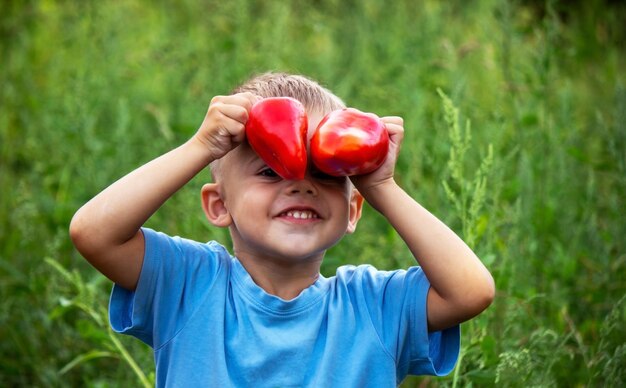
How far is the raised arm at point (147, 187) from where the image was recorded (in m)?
2.08

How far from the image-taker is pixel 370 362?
2160 millimetres

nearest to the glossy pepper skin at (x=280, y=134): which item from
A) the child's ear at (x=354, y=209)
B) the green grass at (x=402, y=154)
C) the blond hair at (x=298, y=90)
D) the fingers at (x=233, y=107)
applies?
the fingers at (x=233, y=107)

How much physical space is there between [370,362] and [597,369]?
912 mm

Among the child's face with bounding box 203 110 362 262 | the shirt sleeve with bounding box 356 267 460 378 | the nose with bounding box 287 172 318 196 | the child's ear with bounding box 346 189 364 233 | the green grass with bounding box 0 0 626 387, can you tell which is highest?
the nose with bounding box 287 172 318 196

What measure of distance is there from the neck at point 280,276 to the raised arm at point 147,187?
0.28m

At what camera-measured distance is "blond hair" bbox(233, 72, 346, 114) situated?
227 cm

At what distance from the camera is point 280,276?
224cm

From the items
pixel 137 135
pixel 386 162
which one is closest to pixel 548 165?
pixel 137 135

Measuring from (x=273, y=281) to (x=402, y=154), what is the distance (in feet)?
6.52

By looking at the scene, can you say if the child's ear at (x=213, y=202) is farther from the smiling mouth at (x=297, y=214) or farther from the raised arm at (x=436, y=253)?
the raised arm at (x=436, y=253)

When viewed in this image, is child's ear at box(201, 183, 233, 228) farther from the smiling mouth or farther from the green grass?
the green grass

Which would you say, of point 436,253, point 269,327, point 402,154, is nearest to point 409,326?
point 436,253

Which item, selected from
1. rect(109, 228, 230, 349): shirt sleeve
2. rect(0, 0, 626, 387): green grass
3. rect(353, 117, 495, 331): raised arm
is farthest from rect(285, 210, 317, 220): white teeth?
rect(0, 0, 626, 387): green grass

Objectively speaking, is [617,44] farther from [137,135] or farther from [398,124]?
[398,124]
